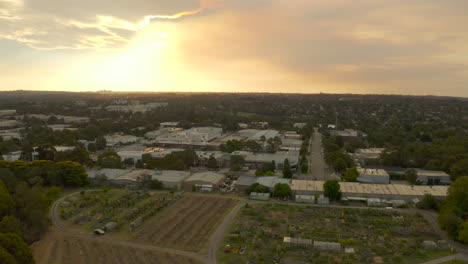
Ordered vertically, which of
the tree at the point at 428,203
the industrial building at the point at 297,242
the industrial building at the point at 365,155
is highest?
the industrial building at the point at 365,155

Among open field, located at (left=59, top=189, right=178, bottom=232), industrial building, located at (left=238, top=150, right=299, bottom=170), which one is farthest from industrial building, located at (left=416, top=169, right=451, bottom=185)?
open field, located at (left=59, top=189, right=178, bottom=232)

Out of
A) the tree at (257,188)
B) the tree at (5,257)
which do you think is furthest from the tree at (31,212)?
the tree at (257,188)

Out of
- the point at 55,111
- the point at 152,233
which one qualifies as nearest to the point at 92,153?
the point at 152,233

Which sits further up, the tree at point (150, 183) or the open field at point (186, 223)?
the tree at point (150, 183)

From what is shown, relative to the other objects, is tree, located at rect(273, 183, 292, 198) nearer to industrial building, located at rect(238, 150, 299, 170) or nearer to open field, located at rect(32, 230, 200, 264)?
industrial building, located at rect(238, 150, 299, 170)

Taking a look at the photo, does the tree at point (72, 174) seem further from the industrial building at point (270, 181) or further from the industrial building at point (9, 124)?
the industrial building at point (9, 124)

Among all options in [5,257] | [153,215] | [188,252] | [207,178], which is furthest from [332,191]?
[5,257]

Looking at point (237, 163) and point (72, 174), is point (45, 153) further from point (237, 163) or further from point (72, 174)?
point (237, 163)
